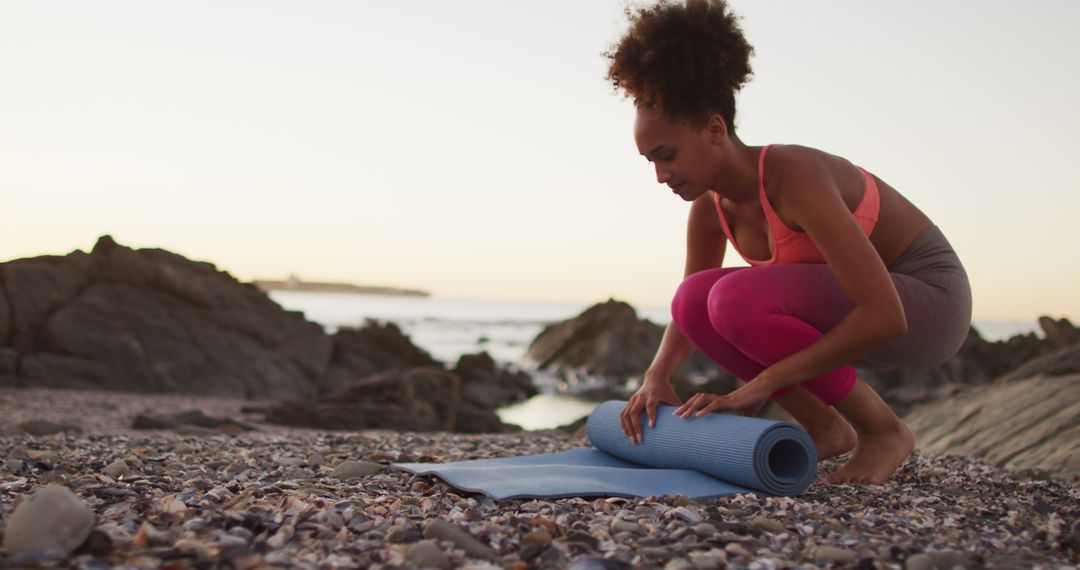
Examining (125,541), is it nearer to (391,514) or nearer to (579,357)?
(391,514)

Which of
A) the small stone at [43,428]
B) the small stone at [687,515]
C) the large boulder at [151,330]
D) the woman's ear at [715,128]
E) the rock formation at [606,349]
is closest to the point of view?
the small stone at [687,515]

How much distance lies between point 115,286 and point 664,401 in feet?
37.5

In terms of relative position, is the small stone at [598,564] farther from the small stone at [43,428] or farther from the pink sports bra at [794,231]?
the small stone at [43,428]

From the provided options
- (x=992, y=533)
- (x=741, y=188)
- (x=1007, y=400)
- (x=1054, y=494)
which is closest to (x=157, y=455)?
(x=741, y=188)

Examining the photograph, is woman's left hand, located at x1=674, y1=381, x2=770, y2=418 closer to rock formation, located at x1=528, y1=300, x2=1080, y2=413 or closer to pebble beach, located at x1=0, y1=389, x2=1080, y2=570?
pebble beach, located at x1=0, y1=389, x2=1080, y2=570

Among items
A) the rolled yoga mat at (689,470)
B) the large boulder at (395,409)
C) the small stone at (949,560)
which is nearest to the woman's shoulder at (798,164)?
the rolled yoga mat at (689,470)

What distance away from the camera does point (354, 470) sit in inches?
146

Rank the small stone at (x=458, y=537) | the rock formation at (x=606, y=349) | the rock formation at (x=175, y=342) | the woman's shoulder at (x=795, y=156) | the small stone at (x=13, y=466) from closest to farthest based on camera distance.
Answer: the small stone at (x=458, y=537) < the woman's shoulder at (x=795, y=156) < the small stone at (x=13, y=466) < the rock formation at (x=175, y=342) < the rock formation at (x=606, y=349)

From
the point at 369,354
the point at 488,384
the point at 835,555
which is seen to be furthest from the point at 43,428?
the point at 488,384

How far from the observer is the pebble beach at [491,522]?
2.26 metres

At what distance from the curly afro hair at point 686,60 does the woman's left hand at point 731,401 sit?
111 centimetres

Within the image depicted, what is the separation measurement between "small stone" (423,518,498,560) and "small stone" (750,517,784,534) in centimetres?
83

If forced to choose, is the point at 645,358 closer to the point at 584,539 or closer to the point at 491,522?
the point at 491,522

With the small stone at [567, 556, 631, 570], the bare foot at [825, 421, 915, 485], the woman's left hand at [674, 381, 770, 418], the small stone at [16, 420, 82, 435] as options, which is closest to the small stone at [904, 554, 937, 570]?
the small stone at [567, 556, 631, 570]
